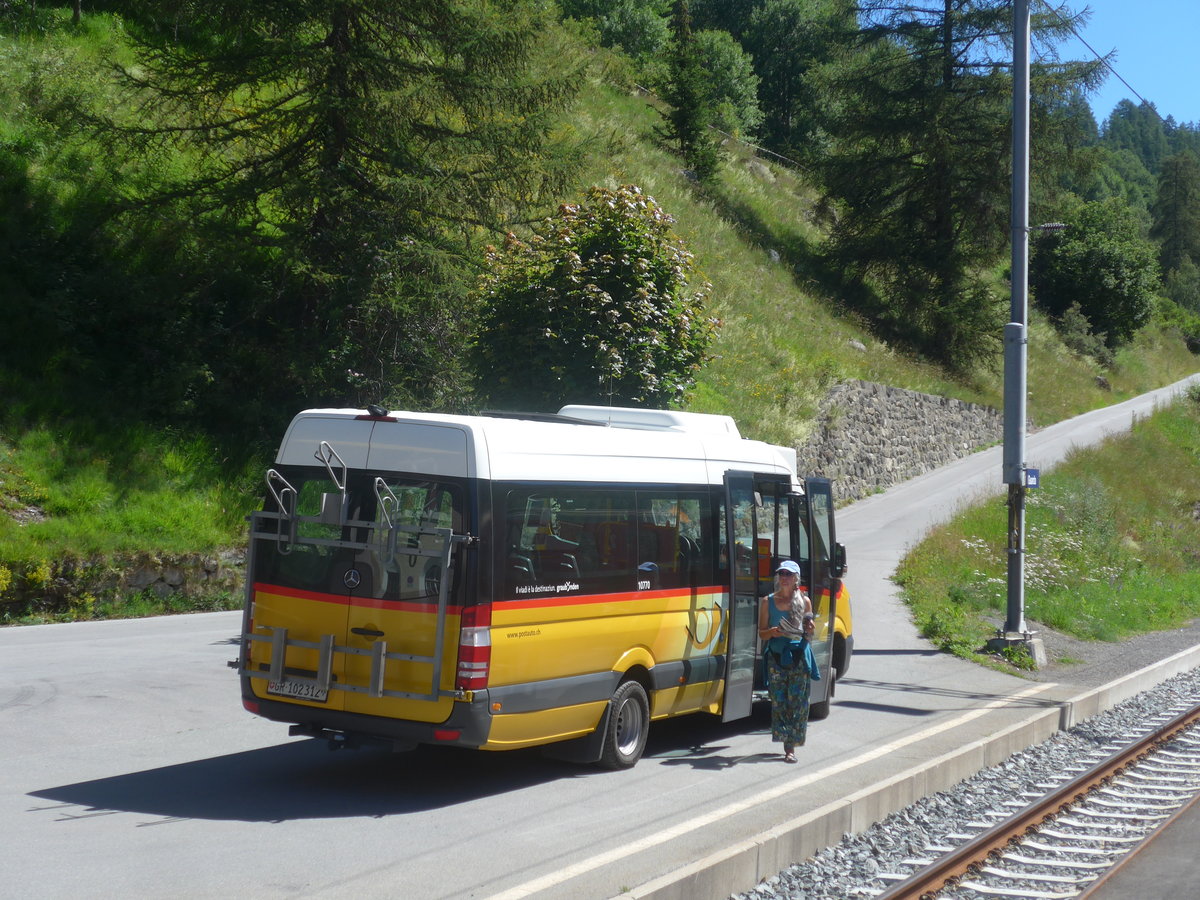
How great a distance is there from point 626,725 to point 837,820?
217 cm

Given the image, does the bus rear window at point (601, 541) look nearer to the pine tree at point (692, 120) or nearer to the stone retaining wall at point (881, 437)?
the stone retaining wall at point (881, 437)

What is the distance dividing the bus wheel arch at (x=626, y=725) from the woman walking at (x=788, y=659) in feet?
3.86

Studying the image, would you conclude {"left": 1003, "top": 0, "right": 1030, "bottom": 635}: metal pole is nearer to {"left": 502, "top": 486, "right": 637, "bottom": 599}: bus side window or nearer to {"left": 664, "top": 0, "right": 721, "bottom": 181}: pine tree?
{"left": 502, "top": 486, "right": 637, "bottom": 599}: bus side window

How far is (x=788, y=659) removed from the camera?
9828 mm

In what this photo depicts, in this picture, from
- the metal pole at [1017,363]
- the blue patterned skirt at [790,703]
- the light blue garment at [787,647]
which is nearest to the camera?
the blue patterned skirt at [790,703]

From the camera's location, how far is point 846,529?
2755 centimetres

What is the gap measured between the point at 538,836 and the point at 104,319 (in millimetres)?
16974

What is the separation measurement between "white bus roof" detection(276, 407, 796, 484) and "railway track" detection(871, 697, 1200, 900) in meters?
3.64

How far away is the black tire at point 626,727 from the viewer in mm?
8961

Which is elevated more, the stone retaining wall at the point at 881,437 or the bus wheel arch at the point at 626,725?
the stone retaining wall at the point at 881,437

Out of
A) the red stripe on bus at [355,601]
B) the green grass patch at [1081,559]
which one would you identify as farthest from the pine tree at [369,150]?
the red stripe on bus at [355,601]

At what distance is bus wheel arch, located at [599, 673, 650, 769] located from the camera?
29.4ft

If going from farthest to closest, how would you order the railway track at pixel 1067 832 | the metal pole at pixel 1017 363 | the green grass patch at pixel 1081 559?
the green grass patch at pixel 1081 559, the metal pole at pixel 1017 363, the railway track at pixel 1067 832

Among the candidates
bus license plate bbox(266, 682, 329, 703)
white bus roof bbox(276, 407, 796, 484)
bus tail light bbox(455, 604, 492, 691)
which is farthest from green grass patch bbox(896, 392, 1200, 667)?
bus license plate bbox(266, 682, 329, 703)
